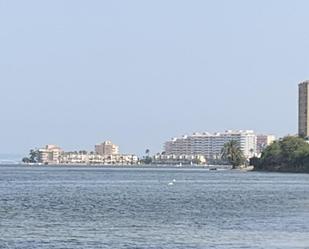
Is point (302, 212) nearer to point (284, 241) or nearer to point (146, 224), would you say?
point (146, 224)

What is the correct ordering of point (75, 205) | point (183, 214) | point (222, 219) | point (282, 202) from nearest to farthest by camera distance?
1. point (222, 219)
2. point (183, 214)
3. point (75, 205)
4. point (282, 202)

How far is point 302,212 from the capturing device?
2940 inches

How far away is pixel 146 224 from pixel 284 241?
1404cm

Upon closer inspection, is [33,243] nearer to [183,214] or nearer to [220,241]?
[220,241]

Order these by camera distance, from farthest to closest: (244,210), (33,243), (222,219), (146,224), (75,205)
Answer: (75,205) → (244,210) → (222,219) → (146,224) → (33,243)

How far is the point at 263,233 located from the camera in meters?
54.3

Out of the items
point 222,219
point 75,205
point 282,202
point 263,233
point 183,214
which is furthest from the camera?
point 282,202

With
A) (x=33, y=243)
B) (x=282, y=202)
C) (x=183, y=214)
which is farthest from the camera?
(x=282, y=202)

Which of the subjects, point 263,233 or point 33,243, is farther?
point 263,233

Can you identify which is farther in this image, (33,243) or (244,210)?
(244,210)

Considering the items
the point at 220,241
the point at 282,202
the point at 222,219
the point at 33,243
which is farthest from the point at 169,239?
the point at 282,202

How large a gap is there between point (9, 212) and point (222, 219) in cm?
1715

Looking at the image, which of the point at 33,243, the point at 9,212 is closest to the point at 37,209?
the point at 9,212

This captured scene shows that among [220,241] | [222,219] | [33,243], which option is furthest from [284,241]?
[222,219]
